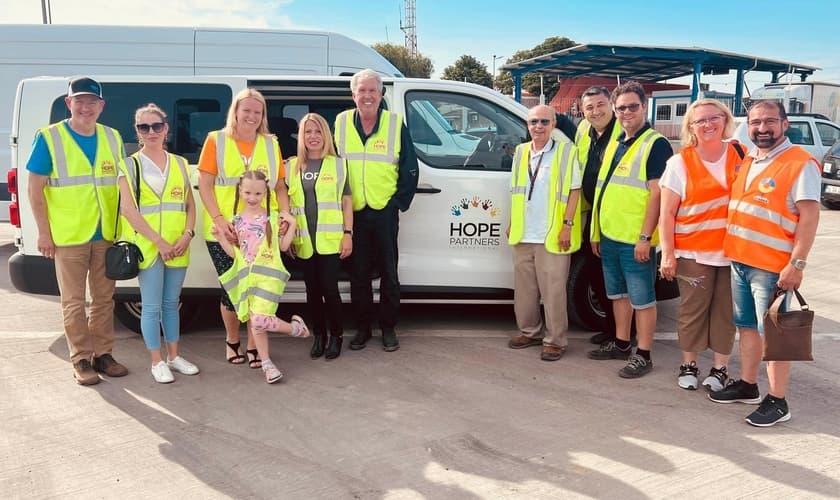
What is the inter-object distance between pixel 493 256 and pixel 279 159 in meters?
1.63

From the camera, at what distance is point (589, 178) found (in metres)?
4.32

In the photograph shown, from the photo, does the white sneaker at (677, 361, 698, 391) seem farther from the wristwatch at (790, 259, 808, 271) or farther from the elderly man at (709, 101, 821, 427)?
the wristwatch at (790, 259, 808, 271)

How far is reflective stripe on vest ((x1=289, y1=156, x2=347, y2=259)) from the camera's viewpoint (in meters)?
4.15

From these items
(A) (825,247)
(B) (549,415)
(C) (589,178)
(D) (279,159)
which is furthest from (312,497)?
(A) (825,247)

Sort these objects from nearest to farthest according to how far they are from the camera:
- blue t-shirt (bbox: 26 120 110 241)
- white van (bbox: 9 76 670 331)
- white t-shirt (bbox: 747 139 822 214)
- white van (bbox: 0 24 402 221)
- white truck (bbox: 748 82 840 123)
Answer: white t-shirt (bbox: 747 139 822 214)
blue t-shirt (bbox: 26 120 110 241)
white van (bbox: 9 76 670 331)
white van (bbox: 0 24 402 221)
white truck (bbox: 748 82 840 123)

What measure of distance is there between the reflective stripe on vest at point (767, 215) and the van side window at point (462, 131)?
167 centimetres

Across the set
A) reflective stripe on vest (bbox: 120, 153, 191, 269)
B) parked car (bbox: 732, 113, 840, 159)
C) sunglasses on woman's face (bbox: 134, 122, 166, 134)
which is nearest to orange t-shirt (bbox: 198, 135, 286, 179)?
reflective stripe on vest (bbox: 120, 153, 191, 269)

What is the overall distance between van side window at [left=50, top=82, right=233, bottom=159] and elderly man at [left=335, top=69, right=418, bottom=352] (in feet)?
3.11

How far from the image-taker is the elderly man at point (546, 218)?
13.8ft

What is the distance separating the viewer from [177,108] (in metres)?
4.56

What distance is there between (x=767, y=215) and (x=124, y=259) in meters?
3.48

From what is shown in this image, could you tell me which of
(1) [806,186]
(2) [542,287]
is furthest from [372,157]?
(1) [806,186]

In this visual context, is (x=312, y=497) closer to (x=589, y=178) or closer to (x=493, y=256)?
(x=493, y=256)

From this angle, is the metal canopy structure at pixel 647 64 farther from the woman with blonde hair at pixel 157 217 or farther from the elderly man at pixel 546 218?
the woman with blonde hair at pixel 157 217
